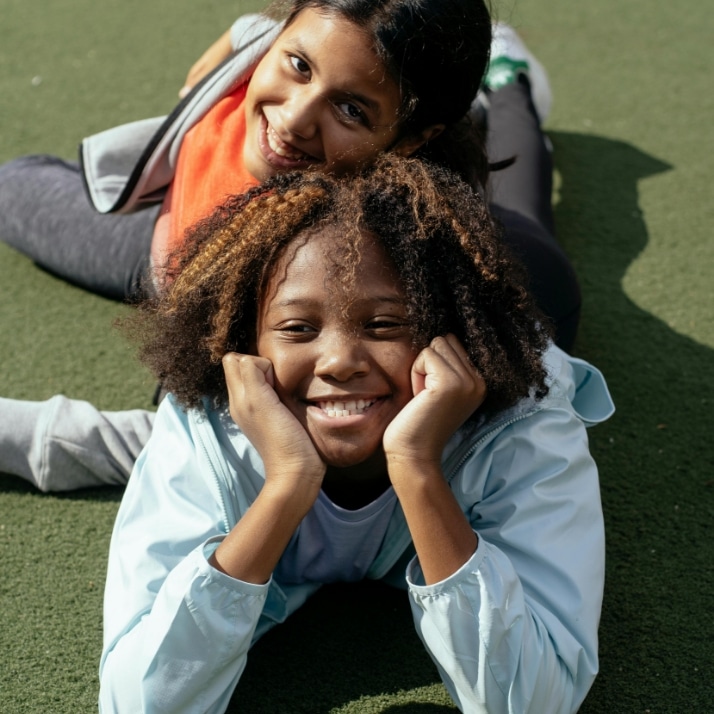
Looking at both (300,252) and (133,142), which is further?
(133,142)

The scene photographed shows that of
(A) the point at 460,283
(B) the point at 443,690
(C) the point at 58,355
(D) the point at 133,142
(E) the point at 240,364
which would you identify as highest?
(A) the point at 460,283

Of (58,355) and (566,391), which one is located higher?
(566,391)

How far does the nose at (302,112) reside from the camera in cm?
208

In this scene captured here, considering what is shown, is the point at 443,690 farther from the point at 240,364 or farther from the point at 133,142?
the point at 133,142

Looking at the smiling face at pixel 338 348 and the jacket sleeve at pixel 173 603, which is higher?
the smiling face at pixel 338 348

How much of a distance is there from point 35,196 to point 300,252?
1598 mm

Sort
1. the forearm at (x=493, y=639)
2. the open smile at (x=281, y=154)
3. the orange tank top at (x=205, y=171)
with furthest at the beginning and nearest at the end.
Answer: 1. the orange tank top at (x=205, y=171)
2. the open smile at (x=281, y=154)
3. the forearm at (x=493, y=639)

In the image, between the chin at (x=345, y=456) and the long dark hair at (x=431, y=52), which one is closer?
the chin at (x=345, y=456)

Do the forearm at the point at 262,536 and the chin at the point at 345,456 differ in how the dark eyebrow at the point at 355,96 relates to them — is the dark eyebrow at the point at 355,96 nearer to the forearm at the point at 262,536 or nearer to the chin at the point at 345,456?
the chin at the point at 345,456

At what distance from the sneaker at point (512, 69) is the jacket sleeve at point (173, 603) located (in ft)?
6.75

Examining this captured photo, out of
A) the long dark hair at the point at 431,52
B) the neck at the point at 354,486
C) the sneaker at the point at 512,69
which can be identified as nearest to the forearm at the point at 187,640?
the neck at the point at 354,486

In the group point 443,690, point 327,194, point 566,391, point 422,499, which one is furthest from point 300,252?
point 443,690

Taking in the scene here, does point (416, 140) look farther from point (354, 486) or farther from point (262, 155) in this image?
point (354, 486)

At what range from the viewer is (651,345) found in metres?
2.70
